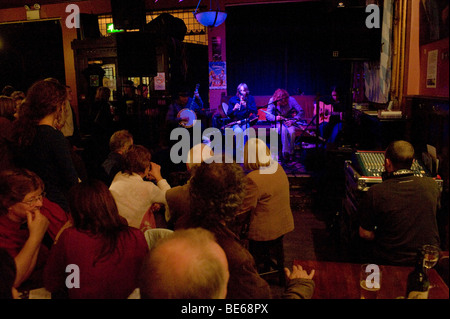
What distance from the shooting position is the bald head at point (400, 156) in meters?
2.30

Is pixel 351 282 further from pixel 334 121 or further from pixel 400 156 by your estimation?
pixel 334 121

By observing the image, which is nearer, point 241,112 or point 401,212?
point 401,212

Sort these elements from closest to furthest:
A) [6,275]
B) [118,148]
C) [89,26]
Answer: [6,275], [118,148], [89,26]

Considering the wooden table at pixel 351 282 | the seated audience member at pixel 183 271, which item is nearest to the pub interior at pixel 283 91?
the wooden table at pixel 351 282

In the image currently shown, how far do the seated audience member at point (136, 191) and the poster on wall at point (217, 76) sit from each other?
21.1 feet

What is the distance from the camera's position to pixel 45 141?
2438 mm

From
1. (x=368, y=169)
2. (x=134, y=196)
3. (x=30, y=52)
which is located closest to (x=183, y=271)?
(x=134, y=196)

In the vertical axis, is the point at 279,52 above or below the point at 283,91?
above

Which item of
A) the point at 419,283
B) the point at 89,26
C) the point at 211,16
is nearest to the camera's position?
the point at 419,283

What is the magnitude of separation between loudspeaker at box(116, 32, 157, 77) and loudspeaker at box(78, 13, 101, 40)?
2.70 metres

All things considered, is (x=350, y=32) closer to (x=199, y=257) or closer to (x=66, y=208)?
(x=66, y=208)

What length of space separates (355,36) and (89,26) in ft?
20.1

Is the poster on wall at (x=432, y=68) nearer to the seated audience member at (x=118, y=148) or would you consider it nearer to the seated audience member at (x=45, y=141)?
the seated audience member at (x=118, y=148)

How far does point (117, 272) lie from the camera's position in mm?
1599
